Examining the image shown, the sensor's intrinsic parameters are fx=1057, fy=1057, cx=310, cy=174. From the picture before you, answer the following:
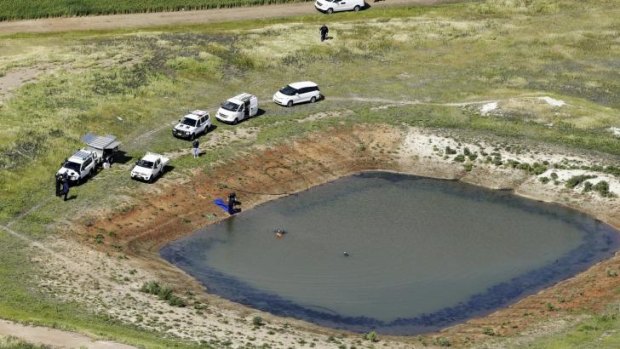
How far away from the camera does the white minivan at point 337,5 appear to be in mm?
142000

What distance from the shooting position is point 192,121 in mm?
97438

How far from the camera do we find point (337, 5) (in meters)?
142

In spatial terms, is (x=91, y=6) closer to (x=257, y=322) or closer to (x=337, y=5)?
(x=337, y=5)

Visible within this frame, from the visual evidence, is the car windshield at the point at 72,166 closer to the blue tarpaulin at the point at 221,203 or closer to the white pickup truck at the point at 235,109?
the blue tarpaulin at the point at 221,203

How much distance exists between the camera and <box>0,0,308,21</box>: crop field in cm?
13462

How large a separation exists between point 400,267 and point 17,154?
114ft

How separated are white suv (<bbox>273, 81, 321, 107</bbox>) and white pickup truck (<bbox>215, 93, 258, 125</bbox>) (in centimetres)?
519

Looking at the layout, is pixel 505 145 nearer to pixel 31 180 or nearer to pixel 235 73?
pixel 235 73

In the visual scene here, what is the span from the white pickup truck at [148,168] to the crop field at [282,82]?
903mm

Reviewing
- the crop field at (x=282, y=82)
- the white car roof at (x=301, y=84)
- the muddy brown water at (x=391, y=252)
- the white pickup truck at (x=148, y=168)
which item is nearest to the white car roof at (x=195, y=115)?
the crop field at (x=282, y=82)

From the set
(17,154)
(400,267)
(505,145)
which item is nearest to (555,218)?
(505,145)

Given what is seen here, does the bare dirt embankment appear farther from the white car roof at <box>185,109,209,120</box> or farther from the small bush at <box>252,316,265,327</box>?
the white car roof at <box>185,109,209,120</box>

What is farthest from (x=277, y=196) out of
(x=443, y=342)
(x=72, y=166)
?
(x=443, y=342)

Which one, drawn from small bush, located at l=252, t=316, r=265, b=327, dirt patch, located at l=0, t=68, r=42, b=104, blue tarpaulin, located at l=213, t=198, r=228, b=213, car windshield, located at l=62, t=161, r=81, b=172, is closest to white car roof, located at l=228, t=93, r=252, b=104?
blue tarpaulin, located at l=213, t=198, r=228, b=213
